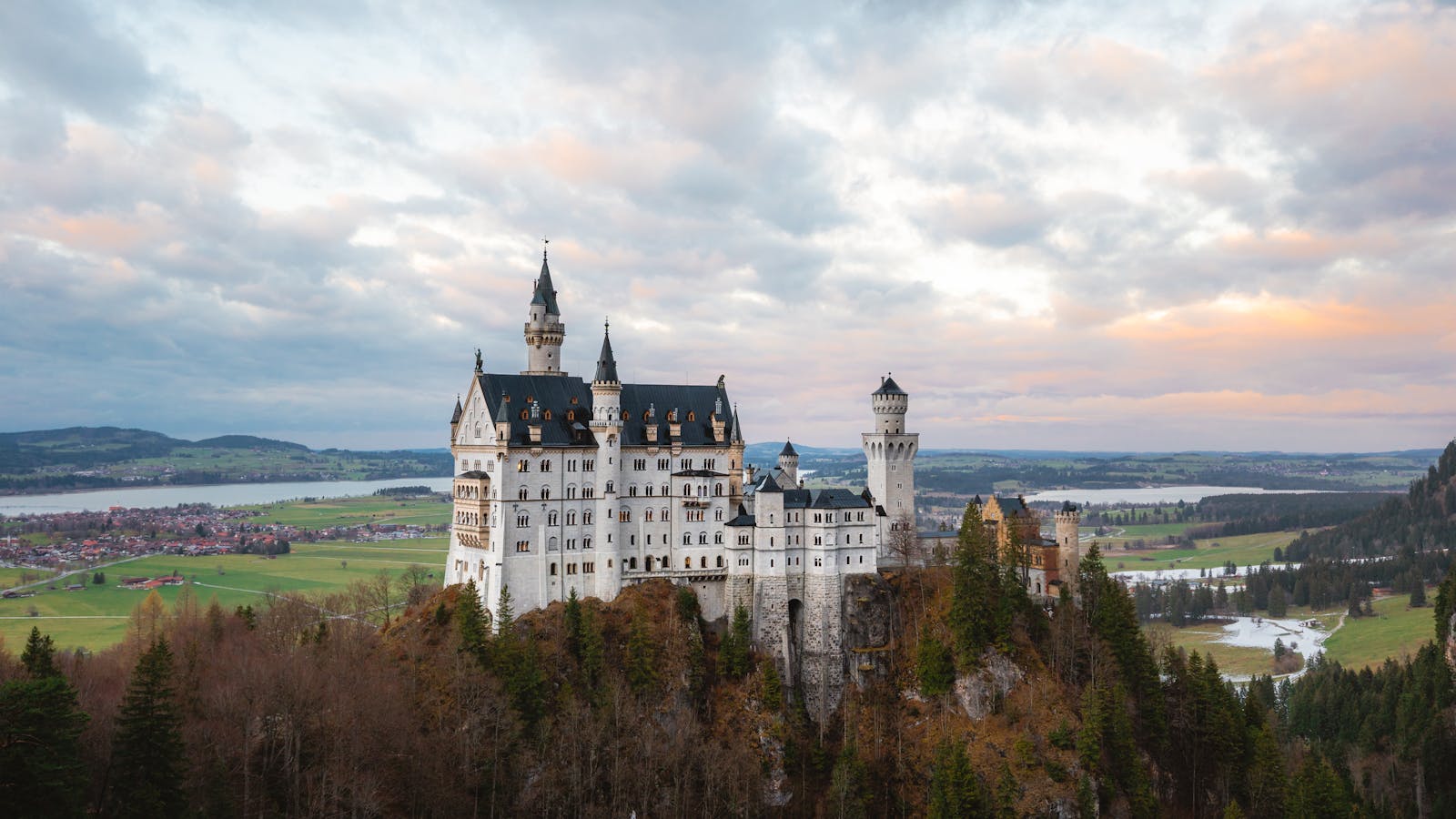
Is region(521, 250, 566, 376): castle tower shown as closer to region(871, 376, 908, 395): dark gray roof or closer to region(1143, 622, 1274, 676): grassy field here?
region(871, 376, 908, 395): dark gray roof

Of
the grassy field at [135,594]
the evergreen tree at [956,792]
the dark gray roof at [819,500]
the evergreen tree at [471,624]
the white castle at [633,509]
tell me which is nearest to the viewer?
the evergreen tree at [956,792]

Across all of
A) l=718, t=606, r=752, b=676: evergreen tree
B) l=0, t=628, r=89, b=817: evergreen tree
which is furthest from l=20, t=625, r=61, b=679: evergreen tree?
l=718, t=606, r=752, b=676: evergreen tree

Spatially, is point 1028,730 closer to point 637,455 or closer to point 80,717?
point 637,455

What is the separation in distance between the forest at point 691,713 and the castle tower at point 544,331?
75.3 feet

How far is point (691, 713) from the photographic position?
86125 mm

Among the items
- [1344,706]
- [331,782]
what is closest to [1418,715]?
[1344,706]

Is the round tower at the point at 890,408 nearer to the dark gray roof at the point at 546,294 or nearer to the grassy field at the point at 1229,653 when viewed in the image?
the dark gray roof at the point at 546,294

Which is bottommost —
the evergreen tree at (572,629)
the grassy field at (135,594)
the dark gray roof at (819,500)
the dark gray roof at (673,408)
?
the grassy field at (135,594)

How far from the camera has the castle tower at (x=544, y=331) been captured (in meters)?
98.6

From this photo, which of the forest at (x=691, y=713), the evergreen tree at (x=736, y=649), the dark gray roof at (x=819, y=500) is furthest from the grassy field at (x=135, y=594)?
the dark gray roof at (x=819, y=500)

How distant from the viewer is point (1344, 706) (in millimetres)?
127938

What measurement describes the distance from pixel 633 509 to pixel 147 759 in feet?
151

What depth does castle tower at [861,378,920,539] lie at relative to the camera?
10544 centimetres

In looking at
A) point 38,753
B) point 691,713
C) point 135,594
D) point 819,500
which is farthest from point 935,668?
point 135,594
